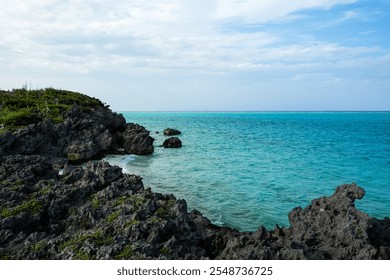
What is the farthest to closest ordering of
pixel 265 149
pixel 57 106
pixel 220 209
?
pixel 265 149 → pixel 57 106 → pixel 220 209

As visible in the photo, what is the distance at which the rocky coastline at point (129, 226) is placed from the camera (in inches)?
333

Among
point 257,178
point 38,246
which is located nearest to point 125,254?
point 38,246

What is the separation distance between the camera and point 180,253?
28.4ft

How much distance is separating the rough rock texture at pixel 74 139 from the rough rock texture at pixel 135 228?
14386 millimetres

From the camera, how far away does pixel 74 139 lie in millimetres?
34531

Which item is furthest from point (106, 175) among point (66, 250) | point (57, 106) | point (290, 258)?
point (57, 106)

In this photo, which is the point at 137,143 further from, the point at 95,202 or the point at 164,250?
the point at 164,250

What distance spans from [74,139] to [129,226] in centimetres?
2827

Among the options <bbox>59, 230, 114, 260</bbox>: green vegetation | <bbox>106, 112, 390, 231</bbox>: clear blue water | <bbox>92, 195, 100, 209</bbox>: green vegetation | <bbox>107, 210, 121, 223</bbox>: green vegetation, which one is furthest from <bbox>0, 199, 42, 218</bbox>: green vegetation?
<bbox>106, 112, 390, 231</bbox>: clear blue water

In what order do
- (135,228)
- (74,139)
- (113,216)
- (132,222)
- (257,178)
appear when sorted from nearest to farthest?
1. (135,228)
2. (132,222)
3. (113,216)
4. (257,178)
5. (74,139)

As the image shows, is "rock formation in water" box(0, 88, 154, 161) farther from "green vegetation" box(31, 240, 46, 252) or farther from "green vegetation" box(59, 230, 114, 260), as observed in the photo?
"green vegetation" box(59, 230, 114, 260)

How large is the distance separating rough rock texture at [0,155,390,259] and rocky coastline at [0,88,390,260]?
0.09 ft

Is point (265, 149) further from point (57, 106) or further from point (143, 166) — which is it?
point (57, 106)

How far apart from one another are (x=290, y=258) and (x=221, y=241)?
110 inches
